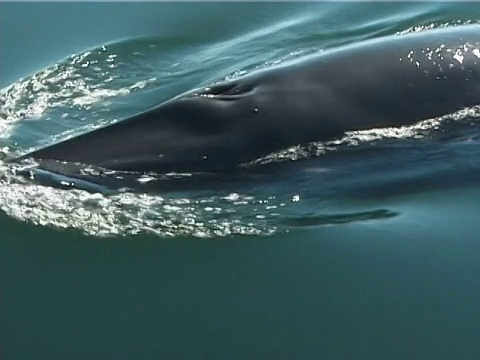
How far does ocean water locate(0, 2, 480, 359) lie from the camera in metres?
5.84

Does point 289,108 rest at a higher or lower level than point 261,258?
higher

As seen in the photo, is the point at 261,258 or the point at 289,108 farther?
the point at 289,108

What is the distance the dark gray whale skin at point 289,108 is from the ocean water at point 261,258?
0.16m

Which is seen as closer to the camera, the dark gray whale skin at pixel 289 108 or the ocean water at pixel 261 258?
the ocean water at pixel 261 258

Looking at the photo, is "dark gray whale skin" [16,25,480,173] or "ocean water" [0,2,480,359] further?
"dark gray whale skin" [16,25,480,173]

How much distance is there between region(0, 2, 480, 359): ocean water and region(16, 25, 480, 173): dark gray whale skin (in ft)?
0.51

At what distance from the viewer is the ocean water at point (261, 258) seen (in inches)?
230

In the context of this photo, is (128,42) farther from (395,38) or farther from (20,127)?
(395,38)

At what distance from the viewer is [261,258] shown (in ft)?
21.4

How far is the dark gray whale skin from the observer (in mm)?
7188

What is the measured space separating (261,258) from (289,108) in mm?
1336

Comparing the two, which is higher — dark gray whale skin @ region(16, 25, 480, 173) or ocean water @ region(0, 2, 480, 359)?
dark gray whale skin @ region(16, 25, 480, 173)

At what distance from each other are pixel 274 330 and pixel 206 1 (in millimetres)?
6860

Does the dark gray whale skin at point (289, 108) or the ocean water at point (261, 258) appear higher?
the dark gray whale skin at point (289, 108)
